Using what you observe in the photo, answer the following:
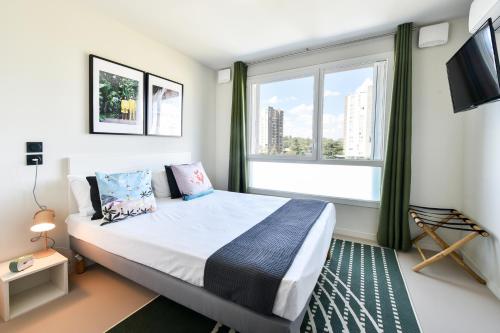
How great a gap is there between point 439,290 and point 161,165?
313 cm

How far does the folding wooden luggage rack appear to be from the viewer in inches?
80.8

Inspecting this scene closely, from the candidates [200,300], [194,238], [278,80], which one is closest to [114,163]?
[194,238]

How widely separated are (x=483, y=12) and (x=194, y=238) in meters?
2.86

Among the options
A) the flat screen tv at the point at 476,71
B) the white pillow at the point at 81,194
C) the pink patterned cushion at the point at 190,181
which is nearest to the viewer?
the flat screen tv at the point at 476,71

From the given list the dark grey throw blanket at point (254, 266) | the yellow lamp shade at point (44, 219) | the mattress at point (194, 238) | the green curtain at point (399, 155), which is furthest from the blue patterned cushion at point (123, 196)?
the green curtain at point (399, 155)

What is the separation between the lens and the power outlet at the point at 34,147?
1.90 meters

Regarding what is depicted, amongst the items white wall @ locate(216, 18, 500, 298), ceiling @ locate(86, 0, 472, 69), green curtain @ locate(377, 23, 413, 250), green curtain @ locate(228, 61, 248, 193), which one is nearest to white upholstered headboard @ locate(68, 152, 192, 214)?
green curtain @ locate(228, 61, 248, 193)

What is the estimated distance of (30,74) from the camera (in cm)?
190

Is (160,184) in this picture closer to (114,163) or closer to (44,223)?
(114,163)

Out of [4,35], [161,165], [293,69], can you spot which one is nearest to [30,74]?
[4,35]

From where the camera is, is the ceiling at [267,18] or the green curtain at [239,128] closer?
the ceiling at [267,18]

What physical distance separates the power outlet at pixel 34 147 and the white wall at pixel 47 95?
36 millimetres

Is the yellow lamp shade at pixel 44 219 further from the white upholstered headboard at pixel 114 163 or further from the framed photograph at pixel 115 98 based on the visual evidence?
the framed photograph at pixel 115 98

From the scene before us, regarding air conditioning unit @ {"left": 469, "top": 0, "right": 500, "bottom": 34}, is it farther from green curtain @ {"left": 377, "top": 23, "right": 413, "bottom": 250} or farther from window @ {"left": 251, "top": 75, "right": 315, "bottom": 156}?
window @ {"left": 251, "top": 75, "right": 315, "bottom": 156}
